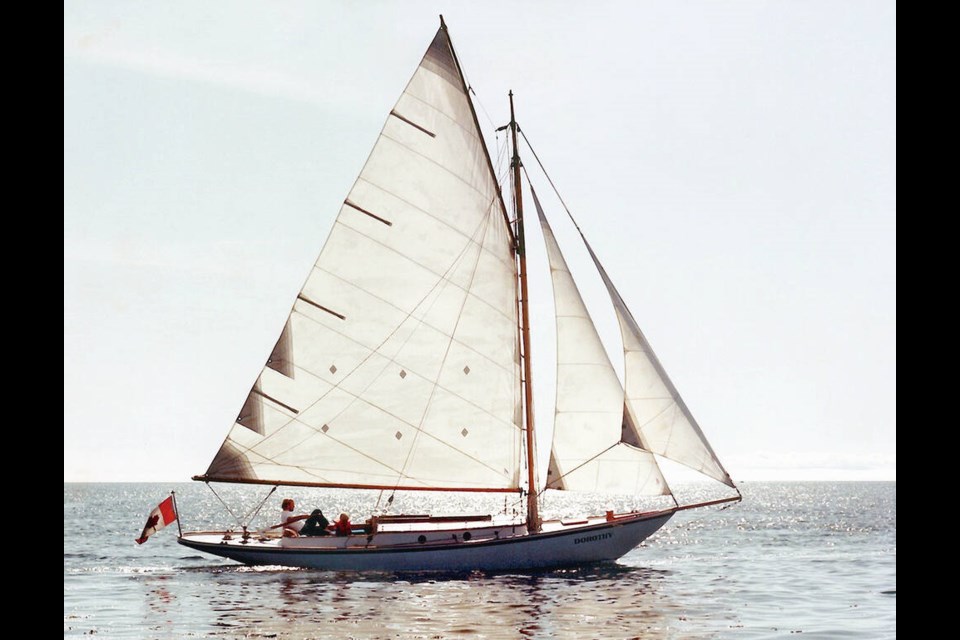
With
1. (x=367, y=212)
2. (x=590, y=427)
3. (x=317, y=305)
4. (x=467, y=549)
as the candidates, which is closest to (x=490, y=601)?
(x=467, y=549)

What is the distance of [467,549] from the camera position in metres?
35.2

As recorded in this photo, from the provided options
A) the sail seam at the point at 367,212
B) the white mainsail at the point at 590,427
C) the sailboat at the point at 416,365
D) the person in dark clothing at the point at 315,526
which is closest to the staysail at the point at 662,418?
the white mainsail at the point at 590,427

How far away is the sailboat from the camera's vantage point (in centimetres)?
3606

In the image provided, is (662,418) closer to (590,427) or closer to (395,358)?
(590,427)

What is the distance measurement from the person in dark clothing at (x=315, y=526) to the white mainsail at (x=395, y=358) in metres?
1.30

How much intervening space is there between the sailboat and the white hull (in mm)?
Result: 66

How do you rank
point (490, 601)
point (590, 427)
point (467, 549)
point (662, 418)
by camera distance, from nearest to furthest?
point (490, 601) < point (662, 418) < point (590, 427) < point (467, 549)

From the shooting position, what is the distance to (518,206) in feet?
124

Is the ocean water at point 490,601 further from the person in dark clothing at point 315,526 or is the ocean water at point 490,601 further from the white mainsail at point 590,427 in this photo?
the white mainsail at point 590,427

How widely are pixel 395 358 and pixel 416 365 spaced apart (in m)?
0.77

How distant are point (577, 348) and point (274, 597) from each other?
1243 cm

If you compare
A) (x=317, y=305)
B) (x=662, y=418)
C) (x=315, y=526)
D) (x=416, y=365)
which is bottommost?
(x=315, y=526)

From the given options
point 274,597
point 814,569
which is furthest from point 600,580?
point 814,569

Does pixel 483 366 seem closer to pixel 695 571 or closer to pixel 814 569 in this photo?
pixel 695 571
